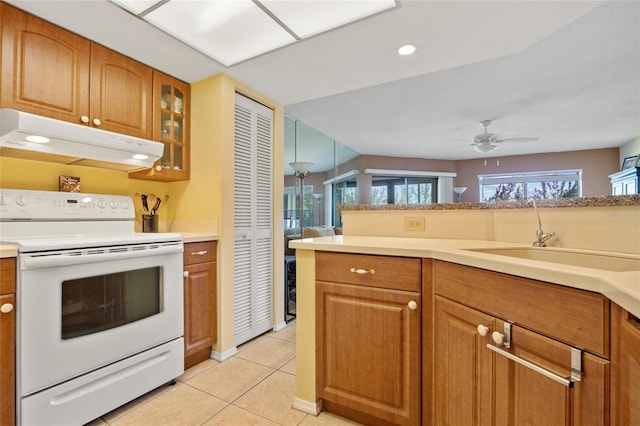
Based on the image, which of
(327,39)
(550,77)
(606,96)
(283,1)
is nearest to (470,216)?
(327,39)

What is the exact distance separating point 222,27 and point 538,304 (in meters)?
2.02

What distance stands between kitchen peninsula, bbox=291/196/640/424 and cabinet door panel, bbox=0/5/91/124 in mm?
1577

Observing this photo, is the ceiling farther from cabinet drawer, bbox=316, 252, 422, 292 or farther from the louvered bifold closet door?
cabinet drawer, bbox=316, 252, 422, 292

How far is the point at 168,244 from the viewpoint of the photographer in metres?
1.74

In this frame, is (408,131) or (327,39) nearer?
(327,39)

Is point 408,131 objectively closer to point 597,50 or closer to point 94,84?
point 597,50

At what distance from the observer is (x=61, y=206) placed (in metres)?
1.76

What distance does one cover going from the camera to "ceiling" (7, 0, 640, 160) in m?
1.60

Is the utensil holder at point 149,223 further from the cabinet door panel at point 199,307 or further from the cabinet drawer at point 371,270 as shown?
the cabinet drawer at point 371,270

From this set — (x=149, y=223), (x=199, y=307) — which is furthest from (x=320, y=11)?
(x=199, y=307)

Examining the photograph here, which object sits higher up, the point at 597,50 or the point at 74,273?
the point at 597,50

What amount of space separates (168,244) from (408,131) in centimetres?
399

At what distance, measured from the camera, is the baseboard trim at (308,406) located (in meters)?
1.50

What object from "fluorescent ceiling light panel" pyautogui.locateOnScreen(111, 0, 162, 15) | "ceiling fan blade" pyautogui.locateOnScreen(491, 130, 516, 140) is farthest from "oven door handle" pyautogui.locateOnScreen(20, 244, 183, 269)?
"ceiling fan blade" pyautogui.locateOnScreen(491, 130, 516, 140)
